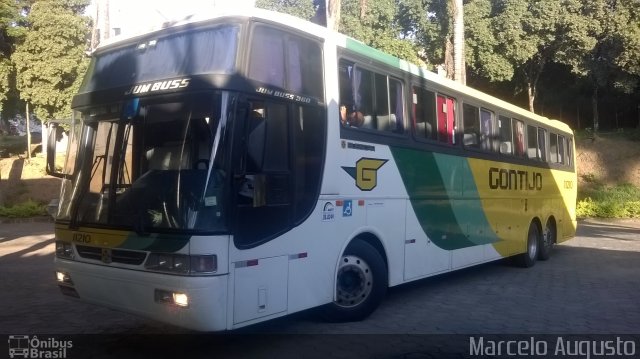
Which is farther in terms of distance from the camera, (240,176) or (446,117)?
→ (446,117)

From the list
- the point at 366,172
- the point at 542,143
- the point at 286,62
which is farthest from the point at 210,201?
the point at 542,143

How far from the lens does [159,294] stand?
5.13 meters

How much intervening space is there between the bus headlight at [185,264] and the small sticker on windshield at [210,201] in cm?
46

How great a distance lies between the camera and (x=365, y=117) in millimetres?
7164

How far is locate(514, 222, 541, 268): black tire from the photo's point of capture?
12117 mm

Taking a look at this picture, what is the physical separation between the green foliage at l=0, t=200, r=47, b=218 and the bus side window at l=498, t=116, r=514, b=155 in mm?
17328

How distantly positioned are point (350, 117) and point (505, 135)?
5.33 m

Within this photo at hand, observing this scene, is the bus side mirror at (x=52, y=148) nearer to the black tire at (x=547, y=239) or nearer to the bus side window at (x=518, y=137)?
the bus side window at (x=518, y=137)

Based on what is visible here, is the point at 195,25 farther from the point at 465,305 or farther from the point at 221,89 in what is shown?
the point at 465,305

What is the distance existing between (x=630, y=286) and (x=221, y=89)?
8070 millimetres

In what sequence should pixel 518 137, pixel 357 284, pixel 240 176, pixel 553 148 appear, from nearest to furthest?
1. pixel 240 176
2. pixel 357 284
3. pixel 518 137
4. pixel 553 148

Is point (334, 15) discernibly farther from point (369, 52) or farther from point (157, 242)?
point (157, 242)

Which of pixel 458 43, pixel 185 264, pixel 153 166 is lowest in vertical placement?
pixel 185 264

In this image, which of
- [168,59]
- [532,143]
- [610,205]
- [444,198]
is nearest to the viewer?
[168,59]
